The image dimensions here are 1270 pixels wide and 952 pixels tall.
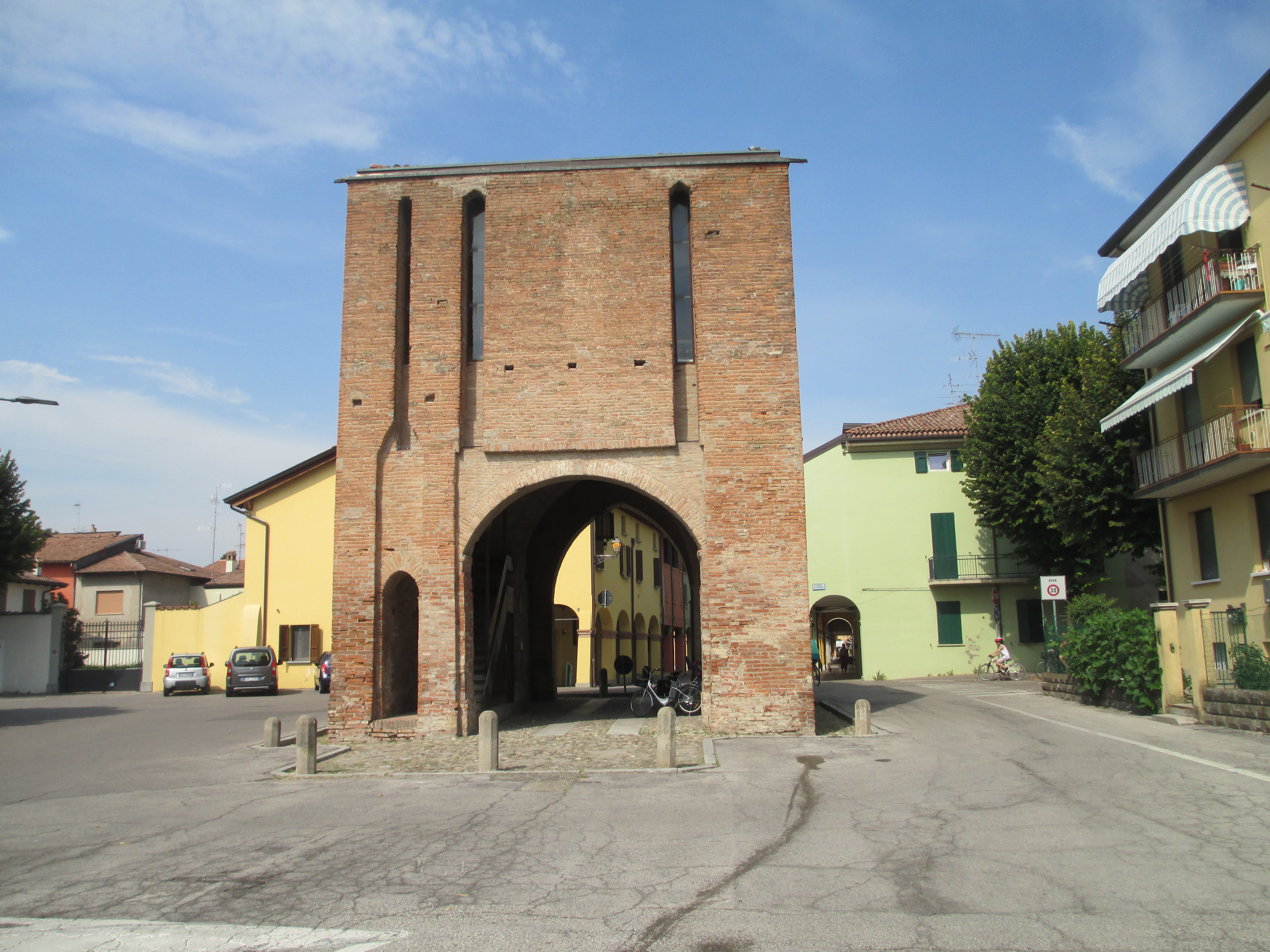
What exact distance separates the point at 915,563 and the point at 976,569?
6.47 feet

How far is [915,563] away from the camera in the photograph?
33.0m

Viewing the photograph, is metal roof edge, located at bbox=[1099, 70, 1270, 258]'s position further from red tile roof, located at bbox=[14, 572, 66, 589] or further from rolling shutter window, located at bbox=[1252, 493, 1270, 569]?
red tile roof, located at bbox=[14, 572, 66, 589]

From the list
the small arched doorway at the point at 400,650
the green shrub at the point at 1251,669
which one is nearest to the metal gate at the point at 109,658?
the small arched doorway at the point at 400,650

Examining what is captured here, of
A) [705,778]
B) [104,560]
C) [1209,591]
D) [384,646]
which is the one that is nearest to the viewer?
[705,778]

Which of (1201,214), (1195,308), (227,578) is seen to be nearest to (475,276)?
(1201,214)

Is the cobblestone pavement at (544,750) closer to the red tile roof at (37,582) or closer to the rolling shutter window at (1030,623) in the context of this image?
the rolling shutter window at (1030,623)

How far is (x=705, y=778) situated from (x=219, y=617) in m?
28.5

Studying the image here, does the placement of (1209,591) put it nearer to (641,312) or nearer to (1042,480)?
(1042,480)

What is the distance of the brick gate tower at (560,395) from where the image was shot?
1494cm

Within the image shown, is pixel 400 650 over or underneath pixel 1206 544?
underneath

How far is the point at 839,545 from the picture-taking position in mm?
A: 33438

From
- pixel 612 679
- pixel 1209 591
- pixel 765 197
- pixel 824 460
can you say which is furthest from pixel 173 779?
pixel 612 679

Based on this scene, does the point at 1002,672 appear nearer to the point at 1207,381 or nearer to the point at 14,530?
the point at 1207,381

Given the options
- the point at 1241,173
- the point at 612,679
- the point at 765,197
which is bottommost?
the point at 612,679
